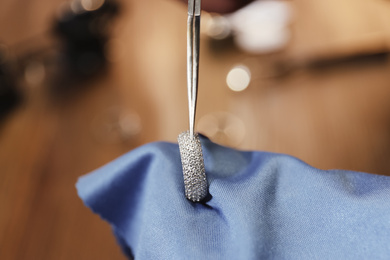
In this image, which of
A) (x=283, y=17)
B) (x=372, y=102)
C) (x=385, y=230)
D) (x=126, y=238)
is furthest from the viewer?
(x=283, y=17)

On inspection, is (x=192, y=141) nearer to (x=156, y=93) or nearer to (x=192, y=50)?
(x=192, y=50)

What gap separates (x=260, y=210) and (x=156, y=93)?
45cm

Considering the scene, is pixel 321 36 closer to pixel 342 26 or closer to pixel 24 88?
pixel 342 26

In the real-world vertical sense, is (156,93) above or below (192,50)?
below

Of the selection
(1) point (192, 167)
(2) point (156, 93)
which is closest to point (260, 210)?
(1) point (192, 167)

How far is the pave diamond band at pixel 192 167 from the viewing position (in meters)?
0.20

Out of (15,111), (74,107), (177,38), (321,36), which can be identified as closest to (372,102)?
(321,36)

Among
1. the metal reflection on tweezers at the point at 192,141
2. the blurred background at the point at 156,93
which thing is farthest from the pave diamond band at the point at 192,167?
the blurred background at the point at 156,93

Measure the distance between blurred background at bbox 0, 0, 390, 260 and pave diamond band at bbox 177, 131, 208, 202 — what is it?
28cm

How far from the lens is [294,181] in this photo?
0.21 meters

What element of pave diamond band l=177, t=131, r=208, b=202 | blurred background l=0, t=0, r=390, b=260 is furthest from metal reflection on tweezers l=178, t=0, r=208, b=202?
blurred background l=0, t=0, r=390, b=260

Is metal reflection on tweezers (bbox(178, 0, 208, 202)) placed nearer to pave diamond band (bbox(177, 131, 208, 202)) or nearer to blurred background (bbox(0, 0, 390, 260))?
pave diamond band (bbox(177, 131, 208, 202))

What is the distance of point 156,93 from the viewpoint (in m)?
0.62

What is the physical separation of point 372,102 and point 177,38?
0.38 metres
